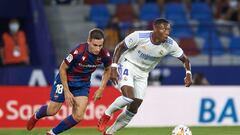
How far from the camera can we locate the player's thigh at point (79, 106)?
13.3 meters

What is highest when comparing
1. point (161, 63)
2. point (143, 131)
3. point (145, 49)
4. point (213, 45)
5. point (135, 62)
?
point (145, 49)

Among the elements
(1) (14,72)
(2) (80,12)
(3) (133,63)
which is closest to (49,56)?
(1) (14,72)

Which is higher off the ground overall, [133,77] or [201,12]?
[201,12]

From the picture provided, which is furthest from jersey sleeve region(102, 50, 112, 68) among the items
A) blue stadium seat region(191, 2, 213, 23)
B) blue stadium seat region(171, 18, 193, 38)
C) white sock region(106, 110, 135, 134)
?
blue stadium seat region(191, 2, 213, 23)

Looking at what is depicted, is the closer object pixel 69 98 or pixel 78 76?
pixel 69 98

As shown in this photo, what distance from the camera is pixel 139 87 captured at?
Result: 14133 mm

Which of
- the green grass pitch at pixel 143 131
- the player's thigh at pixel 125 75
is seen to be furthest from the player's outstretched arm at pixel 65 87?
the green grass pitch at pixel 143 131

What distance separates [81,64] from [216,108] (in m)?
6.09

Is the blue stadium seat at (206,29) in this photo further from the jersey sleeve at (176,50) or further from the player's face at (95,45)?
the player's face at (95,45)

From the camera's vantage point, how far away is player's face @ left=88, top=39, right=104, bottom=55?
13102 mm

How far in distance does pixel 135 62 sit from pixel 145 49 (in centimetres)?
30

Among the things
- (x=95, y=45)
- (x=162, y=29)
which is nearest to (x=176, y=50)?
(x=162, y=29)

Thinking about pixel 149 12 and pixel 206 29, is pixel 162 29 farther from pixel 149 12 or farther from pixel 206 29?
pixel 149 12

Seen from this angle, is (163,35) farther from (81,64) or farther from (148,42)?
(81,64)
